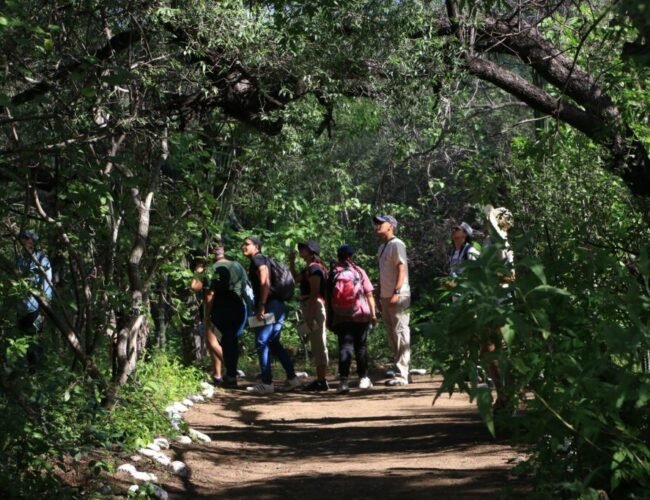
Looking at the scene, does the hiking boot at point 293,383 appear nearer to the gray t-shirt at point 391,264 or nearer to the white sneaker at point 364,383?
the white sneaker at point 364,383

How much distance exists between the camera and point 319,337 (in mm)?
14211

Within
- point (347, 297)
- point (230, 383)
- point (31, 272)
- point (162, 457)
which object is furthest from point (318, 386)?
point (31, 272)

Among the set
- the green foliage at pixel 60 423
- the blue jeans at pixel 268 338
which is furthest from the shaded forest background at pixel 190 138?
the blue jeans at pixel 268 338

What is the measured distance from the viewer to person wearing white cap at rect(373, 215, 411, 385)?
13.1 meters

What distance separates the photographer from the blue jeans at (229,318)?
1438cm

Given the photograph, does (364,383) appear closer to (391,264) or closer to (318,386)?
(318,386)

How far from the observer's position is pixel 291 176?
60.0 feet

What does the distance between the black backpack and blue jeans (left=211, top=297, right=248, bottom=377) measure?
0.49 metres

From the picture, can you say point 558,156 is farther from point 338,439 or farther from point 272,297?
point 272,297

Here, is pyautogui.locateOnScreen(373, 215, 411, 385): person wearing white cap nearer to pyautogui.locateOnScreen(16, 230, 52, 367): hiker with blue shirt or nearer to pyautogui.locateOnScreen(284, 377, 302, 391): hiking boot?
pyautogui.locateOnScreen(284, 377, 302, 391): hiking boot

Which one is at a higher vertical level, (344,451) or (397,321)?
(397,321)

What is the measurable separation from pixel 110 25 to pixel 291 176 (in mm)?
8608

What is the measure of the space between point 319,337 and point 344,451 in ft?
15.6

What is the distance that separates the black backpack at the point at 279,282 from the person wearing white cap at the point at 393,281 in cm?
128
